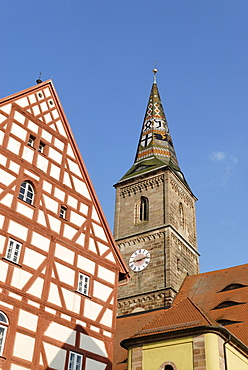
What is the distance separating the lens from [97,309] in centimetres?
1672

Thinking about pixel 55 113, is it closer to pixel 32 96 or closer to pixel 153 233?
pixel 32 96

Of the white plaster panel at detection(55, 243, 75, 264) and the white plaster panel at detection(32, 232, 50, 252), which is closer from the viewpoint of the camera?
the white plaster panel at detection(32, 232, 50, 252)

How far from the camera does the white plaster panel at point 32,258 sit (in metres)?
14.9

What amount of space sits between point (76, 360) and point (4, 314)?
288 centimetres

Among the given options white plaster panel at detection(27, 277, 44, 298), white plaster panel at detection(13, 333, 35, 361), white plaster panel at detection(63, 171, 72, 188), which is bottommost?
white plaster panel at detection(13, 333, 35, 361)

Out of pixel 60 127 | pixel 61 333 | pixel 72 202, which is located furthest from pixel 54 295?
pixel 60 127

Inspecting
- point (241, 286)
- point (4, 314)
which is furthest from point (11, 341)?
point (241, 286)

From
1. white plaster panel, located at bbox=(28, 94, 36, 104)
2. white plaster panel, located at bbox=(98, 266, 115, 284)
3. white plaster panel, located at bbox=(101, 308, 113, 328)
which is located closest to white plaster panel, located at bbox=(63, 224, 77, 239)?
white plaster panel, located at bbox=(98, 266, 115, 284)

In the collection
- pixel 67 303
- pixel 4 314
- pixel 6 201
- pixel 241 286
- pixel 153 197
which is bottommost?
pixel 4 314

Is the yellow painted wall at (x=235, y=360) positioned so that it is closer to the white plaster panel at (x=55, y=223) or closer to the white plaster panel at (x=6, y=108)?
the white plaster panel at (x=55, y=223)

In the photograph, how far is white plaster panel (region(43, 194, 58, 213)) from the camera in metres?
16.6

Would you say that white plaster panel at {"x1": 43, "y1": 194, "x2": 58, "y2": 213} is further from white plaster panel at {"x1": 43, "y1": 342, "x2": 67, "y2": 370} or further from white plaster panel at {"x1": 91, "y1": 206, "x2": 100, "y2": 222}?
white plaster panel at {"x1": 43, "y1": 342, "x2": 67, "y2": 370}

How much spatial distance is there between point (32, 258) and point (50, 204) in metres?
2.22

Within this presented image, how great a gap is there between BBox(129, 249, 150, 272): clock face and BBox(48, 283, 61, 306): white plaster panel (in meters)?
18.2
